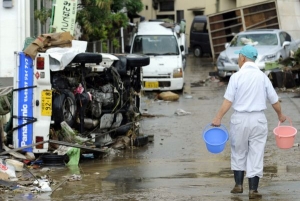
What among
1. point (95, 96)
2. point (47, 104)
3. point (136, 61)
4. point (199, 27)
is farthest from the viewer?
point (199, 27)

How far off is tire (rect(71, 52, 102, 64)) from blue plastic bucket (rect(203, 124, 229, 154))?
114 inches

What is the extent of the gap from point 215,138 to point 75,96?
3108mm

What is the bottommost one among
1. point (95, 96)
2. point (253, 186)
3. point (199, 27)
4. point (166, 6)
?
point (253, 186)

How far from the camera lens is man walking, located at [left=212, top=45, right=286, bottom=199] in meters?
8.15

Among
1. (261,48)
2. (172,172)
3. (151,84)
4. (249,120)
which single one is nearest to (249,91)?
(249,120)

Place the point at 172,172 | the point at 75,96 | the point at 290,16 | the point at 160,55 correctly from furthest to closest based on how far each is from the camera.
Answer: the point at 290,16
the point at 160,55
the point at 75,96
the point at 172,172

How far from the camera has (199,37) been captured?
133 feet

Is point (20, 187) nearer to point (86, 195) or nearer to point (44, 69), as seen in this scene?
point (86, 195)

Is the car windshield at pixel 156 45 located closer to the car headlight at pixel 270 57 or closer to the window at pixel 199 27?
the car headlight at pixel 270 57

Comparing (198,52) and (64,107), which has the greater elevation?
(198,52)

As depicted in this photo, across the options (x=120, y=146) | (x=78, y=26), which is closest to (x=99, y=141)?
(x=120, y=146)

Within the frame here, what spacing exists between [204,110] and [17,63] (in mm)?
8280

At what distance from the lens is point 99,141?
11719 millimetres

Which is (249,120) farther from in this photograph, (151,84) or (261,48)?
(261,48)
